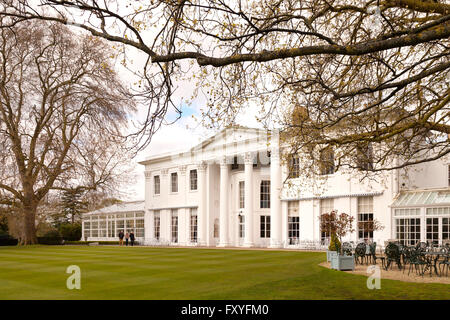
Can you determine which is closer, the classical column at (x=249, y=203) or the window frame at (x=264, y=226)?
the classical column at (x=249, y=203)

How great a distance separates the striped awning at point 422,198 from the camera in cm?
2772

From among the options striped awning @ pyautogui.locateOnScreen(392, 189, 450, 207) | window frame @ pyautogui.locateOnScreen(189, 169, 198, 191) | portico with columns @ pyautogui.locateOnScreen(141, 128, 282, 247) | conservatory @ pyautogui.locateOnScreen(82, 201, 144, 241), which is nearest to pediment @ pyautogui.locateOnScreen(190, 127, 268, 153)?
portico with columns @ pyautogui.locateOnScreen(141, 128, 282, 247)

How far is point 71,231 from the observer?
6675 centimetres

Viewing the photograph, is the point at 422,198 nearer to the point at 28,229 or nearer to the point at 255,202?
the point at 255,202

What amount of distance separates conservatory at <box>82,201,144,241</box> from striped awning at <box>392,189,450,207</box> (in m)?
29.8

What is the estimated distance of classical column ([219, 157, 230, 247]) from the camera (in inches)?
1671

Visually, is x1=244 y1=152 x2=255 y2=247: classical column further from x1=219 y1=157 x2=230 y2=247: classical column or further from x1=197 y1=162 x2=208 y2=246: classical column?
x1=197 y1=162 x2=208 y2=246: classical column

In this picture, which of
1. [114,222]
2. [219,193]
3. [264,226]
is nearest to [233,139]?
[219,193]

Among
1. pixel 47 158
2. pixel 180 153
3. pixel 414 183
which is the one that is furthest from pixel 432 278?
pixel 180 153

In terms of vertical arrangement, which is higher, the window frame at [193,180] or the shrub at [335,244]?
the window frame at [193,180]

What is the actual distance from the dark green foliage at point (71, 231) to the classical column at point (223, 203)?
31566mm

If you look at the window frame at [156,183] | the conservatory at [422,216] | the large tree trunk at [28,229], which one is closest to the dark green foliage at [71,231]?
the window frame at [156,183]

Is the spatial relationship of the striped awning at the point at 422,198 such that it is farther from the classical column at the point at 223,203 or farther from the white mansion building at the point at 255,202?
the classical column at the point at 223,203
